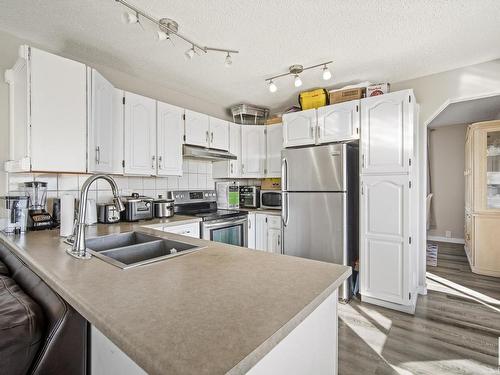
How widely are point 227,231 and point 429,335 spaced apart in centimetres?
209

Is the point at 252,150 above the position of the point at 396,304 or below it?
above

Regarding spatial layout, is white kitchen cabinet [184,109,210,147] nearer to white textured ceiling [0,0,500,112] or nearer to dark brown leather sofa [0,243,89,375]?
white textured ceiling [0,0,500,112]

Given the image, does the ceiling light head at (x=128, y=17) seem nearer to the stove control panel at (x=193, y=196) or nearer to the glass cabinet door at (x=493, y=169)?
the stove control panel at (x=193, y=196)

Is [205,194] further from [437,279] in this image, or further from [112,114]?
[437,279]

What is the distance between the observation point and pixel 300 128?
3.00 meters

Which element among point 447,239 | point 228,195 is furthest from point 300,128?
point 447,239

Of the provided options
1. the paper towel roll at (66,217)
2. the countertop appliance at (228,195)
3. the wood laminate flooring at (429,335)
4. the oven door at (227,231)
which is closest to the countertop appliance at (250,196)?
the countertop appliance at (228,195)

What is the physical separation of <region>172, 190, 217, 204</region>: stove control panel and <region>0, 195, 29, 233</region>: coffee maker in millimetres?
1488

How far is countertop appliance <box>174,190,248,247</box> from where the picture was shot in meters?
2.83

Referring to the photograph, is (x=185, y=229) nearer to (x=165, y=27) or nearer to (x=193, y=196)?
(x=193, y=196)

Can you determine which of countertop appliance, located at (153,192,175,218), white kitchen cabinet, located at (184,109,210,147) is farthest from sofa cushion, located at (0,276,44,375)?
white kitchen cabinet, located at (184,109,210,147)

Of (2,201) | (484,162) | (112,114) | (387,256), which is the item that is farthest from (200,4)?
(484,162)

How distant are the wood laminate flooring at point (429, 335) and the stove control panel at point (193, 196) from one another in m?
2.11

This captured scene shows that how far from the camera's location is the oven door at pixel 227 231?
2784 mm
